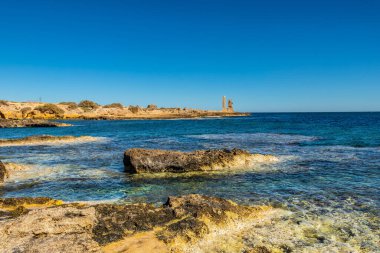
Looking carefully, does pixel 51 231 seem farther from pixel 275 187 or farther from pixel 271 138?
pixel 271 138

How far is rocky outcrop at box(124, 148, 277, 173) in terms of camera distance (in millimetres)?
17328

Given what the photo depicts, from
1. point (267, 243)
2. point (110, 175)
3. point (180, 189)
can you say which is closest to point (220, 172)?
point (180, 189)

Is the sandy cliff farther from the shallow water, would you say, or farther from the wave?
the shallow water

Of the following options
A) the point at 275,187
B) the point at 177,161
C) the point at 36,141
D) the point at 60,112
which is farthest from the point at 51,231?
the point at 60,112

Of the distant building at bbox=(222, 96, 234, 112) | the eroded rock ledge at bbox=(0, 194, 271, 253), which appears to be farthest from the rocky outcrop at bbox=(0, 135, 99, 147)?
the distant building at bbox=(222, 96, 234, 112)

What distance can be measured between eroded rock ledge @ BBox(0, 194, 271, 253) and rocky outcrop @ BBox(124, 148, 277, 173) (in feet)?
23.9

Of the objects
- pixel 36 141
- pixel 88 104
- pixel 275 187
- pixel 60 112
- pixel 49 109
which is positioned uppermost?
pixel 88 104

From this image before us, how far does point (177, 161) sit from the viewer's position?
57.4 feet

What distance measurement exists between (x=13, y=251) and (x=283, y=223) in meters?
7.24

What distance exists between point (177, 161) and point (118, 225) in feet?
30.7

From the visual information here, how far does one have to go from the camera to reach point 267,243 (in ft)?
25.5

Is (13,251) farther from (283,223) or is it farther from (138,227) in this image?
(283,223)

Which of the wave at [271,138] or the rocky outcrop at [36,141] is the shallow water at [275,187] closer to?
the wave at [271,138]

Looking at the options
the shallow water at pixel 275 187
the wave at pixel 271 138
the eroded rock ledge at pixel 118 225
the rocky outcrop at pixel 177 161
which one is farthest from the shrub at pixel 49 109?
the eroded rock ledge at pixel 118 225
